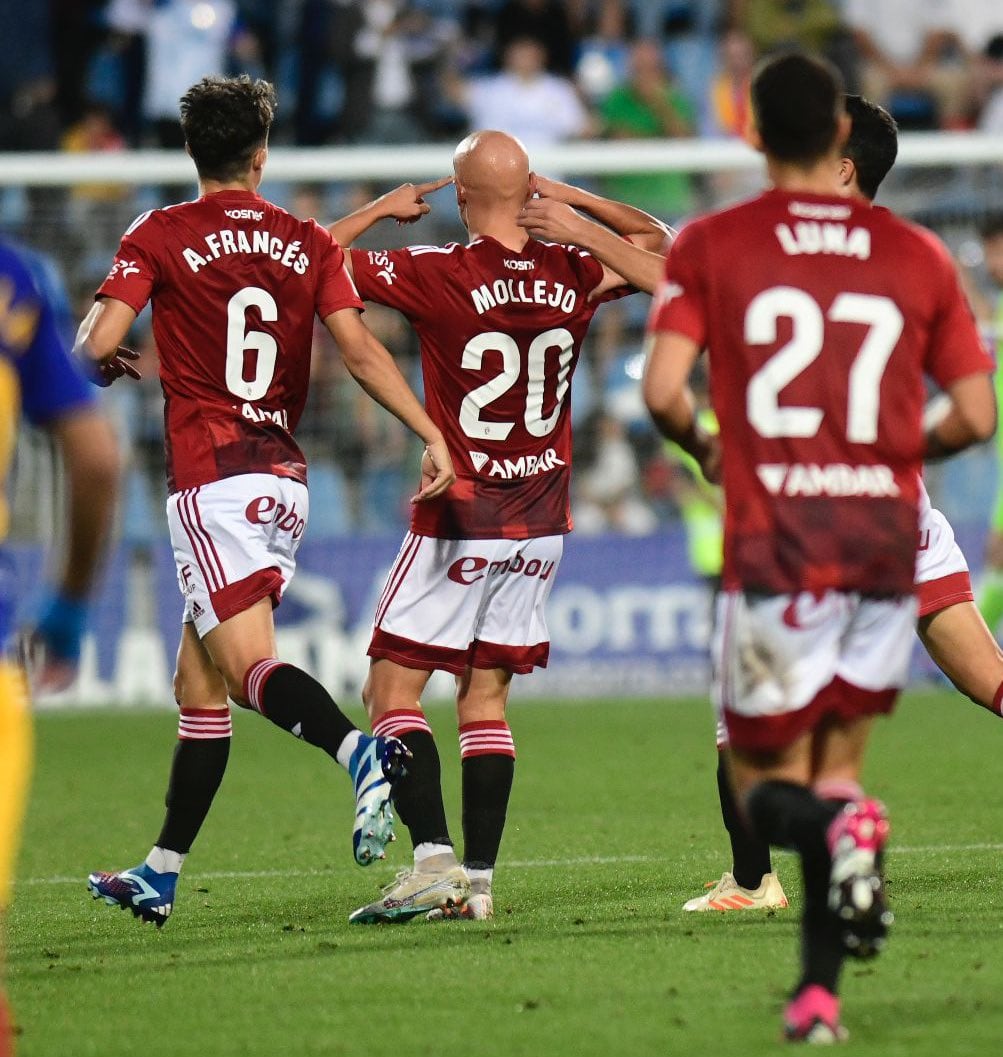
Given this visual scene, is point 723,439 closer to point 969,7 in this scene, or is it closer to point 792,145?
point 792,145

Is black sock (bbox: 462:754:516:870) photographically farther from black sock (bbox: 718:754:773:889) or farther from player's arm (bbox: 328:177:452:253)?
player's arm (bbox: 328:177:452:253)

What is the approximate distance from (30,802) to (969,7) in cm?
1336

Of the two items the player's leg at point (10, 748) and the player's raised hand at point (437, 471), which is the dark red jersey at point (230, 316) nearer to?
the player's raised hand at point (437, 471)

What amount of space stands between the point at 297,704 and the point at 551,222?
156 centimetres

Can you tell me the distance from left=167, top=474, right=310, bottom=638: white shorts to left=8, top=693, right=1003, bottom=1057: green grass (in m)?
0.97

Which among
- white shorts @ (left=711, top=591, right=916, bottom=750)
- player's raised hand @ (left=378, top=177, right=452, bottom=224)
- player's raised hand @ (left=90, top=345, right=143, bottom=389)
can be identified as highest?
player's raised hand @ (left=378, top=177, right=452, bottom=224)

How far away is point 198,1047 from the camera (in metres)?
4.25

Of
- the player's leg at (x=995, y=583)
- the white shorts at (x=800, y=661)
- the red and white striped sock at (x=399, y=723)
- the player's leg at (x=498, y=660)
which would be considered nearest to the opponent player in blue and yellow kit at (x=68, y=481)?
the white shorts at (x=800, y=661)

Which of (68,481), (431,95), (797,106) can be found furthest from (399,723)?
(431,95)

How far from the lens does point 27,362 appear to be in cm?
350

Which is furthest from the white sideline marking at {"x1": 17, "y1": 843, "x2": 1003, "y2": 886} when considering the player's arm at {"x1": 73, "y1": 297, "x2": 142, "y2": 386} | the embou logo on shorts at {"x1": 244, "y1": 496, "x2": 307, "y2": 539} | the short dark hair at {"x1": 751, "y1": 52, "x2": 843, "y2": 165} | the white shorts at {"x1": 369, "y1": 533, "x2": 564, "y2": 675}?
the short dark hair at {"x1": 751, "y1": 52, "x2": 843, "y2": 165}

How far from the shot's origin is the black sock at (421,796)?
6.06 m

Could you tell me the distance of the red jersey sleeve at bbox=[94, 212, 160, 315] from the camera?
597 centimetres

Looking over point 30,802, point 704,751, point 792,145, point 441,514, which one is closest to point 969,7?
point 704,751
